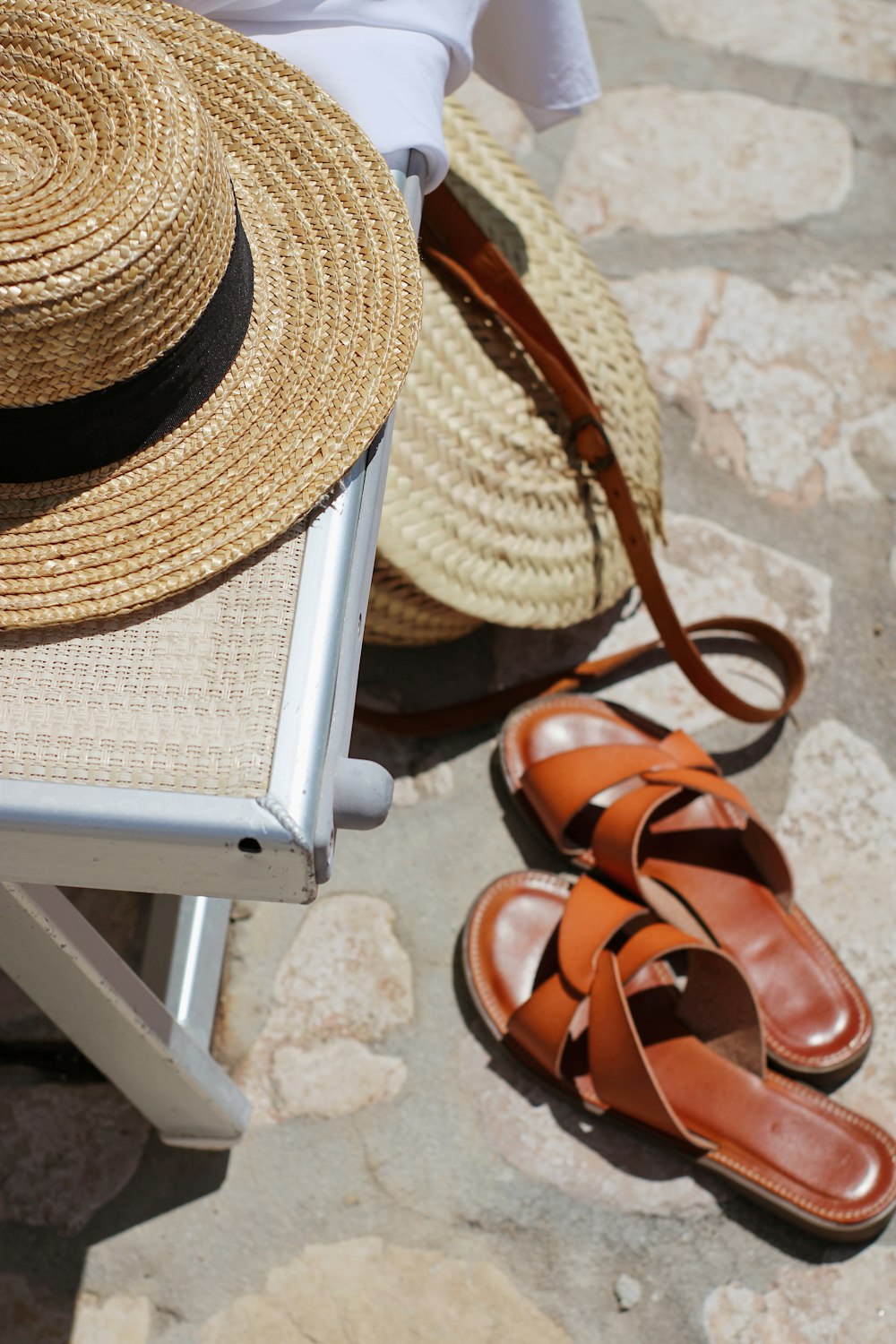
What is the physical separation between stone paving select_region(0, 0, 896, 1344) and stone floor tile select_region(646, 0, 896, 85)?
0.36 metres

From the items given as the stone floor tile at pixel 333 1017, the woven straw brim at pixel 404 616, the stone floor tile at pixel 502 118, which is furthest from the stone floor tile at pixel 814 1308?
the stone floor tile at pixel 502 118

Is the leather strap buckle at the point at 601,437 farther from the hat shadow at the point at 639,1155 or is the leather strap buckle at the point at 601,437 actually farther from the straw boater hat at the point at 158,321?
the hat shadow at the point at 639,1155

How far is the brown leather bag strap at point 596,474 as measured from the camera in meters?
1.12

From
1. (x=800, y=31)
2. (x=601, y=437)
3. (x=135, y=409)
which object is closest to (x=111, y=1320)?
(x=135, y=409)

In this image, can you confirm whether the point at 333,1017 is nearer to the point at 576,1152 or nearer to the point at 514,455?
the point at 576,1152

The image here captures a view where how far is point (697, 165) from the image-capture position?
1.81 m

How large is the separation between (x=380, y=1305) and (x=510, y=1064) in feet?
0.85

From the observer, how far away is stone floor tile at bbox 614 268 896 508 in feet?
5.19

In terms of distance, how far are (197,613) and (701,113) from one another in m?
1.61

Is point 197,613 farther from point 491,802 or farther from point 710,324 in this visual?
point 710,324

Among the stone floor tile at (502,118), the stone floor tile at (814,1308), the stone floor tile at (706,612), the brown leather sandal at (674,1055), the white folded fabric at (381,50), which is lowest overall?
the stone floor tile at (814,1308)

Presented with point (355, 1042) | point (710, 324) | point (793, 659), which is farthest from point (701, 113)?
point (355, 1042)

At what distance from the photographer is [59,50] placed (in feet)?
2.09

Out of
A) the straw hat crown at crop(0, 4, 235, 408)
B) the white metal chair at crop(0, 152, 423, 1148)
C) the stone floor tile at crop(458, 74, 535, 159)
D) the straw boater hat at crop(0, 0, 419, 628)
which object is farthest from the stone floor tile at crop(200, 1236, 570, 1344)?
the stone floor tile at crop(458, 74, 535, 159)
